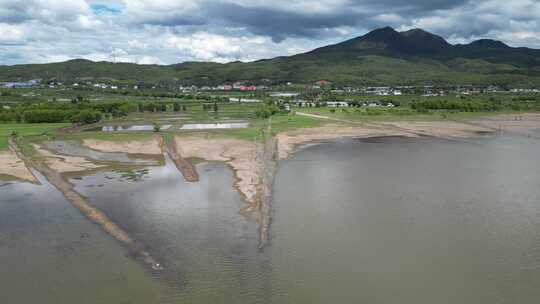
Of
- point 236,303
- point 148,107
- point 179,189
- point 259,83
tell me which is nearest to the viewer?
point 236,303

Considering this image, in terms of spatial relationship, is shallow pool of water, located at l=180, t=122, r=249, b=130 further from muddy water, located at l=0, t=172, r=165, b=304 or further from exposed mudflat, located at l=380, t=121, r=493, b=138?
muddy water, located at l=0, t=172, r=165, b=304

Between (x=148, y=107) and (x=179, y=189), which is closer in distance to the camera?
(x=179, y=189)

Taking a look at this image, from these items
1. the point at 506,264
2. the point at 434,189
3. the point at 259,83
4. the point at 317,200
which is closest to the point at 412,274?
the point at 506,264

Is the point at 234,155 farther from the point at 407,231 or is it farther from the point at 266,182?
the point at 407,231

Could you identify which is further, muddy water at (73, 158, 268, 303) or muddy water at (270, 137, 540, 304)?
muddy water at (73, 158, 268, 303)

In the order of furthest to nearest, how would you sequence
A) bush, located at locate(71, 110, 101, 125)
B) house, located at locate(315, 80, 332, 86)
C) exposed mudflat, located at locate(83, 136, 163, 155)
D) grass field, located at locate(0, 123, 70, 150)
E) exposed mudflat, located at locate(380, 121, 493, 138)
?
house, located at locate(315, 80, 332, 86) → bush, located at locate(71, 110, 101, 125) → exposed mudflat, located at locate(380, 121, 493, 138) → grass field, located at locate(0, 123, 70, 150) → exposed mudflat, located at locate(83, 136, 163, 155)

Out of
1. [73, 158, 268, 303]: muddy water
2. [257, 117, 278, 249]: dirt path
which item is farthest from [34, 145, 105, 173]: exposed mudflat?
[257, 117, 278, 249]: dirt path

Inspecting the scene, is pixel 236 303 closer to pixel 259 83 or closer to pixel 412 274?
pixel 412 274

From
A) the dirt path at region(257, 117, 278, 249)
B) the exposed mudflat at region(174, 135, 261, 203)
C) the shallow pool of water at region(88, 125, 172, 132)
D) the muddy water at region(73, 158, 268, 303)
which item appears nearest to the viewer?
the muddy water at region(73, 158, 268, 303)

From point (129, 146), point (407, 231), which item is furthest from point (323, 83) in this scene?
point (407, 231)
